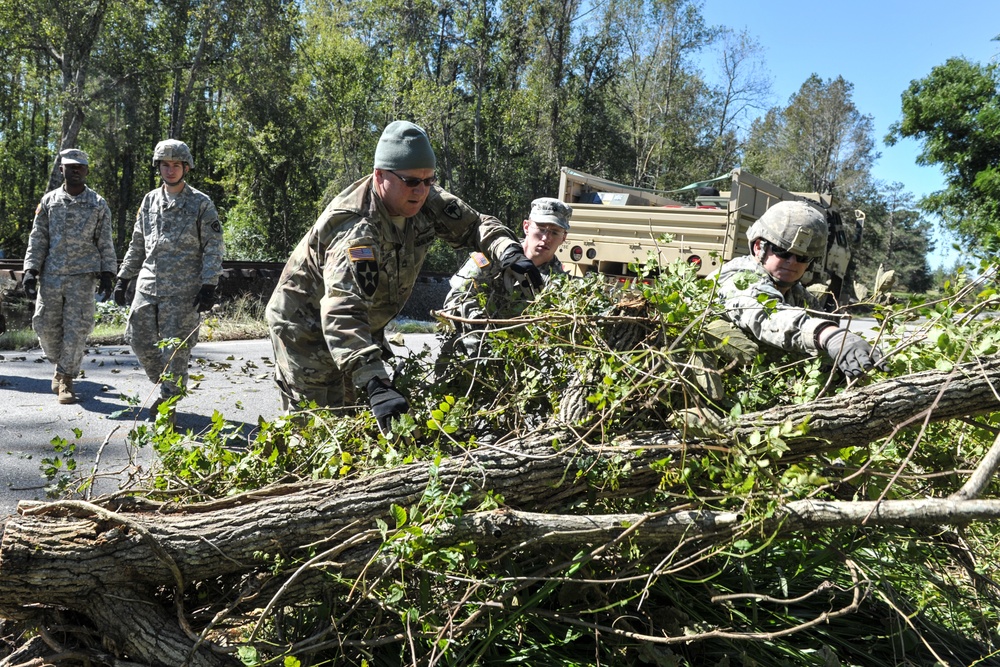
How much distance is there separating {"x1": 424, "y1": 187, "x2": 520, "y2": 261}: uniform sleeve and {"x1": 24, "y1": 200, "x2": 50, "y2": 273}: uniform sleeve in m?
4.51

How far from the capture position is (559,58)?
109 feet

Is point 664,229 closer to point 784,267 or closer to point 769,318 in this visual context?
point 784,267

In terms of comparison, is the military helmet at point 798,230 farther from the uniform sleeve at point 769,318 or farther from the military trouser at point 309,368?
the military trouser at point 309,368

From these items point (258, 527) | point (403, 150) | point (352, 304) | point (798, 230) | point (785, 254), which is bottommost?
point (258, 527)

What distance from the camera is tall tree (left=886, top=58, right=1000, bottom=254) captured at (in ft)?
74.3

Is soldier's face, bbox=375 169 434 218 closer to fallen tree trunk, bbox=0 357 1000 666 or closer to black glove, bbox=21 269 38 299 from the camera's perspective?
fallen tree trunk, bbox=0 357 1000 666

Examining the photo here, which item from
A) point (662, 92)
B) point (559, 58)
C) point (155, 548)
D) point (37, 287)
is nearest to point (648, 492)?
point (155, 548)

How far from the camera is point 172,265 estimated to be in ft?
19.9

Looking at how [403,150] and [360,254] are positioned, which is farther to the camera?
[403,150]

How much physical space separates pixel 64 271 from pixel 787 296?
585 centimetres

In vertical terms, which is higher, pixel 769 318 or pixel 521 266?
pixel 521 266

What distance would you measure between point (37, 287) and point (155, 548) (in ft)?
18.4

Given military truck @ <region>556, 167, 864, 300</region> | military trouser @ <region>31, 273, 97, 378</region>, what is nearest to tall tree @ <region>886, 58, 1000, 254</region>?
military truck @ <region>556, 167, 864, 300</region>

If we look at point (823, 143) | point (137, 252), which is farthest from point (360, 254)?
point (823, 143)
